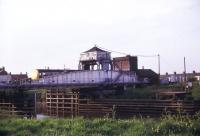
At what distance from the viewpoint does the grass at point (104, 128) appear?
1134 cm

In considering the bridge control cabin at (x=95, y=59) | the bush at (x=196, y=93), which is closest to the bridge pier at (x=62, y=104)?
the bush at (x=196, y=93)

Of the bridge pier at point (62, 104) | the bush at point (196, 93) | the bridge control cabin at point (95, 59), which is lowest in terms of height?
the bridge pier at point (62, 104)

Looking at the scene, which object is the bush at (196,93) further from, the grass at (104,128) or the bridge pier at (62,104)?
the grass at (104,128)

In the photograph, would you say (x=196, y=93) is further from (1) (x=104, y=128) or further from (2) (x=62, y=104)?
(1) (x=104, y=128)

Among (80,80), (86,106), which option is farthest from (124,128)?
(80,80)

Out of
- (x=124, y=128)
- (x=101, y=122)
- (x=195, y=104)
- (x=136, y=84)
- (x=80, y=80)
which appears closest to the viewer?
(x=124, y=128)

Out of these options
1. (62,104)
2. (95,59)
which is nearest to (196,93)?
(62,104)

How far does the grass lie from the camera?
1134 centimetres

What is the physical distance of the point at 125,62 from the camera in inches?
2820

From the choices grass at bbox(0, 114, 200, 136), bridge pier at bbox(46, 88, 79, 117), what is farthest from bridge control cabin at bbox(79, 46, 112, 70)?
grass at bbox(0, 114, 200, 136)

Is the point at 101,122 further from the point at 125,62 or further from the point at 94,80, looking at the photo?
the point at 125,62

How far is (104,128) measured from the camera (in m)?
12.4

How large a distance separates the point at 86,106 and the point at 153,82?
109 ft

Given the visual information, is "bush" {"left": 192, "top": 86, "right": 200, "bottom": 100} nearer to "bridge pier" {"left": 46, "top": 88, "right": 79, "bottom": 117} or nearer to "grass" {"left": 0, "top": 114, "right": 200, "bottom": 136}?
"bridge pier" {"left": 46, "top": 88, "right": 79, "bottom": 117}
